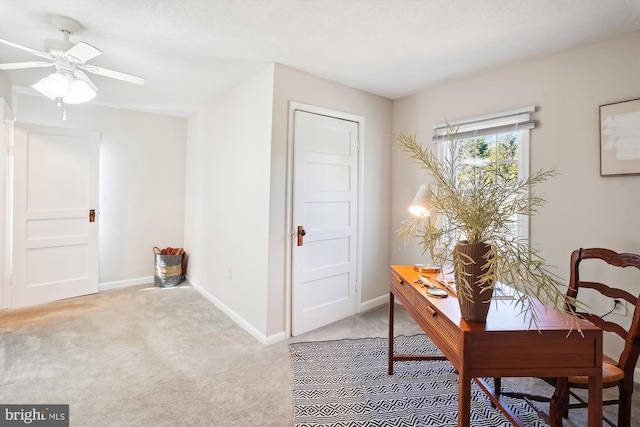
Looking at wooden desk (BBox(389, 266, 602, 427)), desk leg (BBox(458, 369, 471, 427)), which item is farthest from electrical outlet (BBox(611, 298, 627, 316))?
desk leg (BBox(458, 369, 471, 427))

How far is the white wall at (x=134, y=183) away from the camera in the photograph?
→ 3938mm

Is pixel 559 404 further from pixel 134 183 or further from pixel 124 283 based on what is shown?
pixel 134 183

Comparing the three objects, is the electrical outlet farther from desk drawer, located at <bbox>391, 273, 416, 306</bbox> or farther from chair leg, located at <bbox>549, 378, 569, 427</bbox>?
desk drawer, located at <bbox>391, 273, 416, 306</bbox>

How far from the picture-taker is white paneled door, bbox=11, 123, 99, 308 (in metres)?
3.36

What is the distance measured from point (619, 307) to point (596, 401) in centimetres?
136

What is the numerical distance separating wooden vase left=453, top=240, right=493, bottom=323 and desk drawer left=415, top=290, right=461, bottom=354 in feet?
0.32

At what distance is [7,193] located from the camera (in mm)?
3293

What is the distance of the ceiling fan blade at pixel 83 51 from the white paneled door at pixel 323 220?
1.46m

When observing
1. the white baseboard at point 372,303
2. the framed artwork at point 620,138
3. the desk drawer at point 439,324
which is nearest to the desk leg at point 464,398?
the desk drawer at point 439,324

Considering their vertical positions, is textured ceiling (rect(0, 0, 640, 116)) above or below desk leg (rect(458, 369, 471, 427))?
above

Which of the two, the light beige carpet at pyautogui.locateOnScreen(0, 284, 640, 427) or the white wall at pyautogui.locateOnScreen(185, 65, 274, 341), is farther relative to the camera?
the white wall at pyautogui.locateOnScreen(185, 65, 274, 341)

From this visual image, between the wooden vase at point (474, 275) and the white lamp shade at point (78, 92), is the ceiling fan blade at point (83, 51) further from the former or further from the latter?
the wooden vase at point (474, 275)

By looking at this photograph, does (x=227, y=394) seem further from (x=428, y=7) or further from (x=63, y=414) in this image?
(x=428, y=7)

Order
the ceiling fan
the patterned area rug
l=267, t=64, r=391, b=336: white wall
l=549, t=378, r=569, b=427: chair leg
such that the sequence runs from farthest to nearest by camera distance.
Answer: l=267, t=64, r=391, b=336: white wall, the ceiling fan, the patterned area rug, l=549, t=378, r=569, b=427: chair leg
